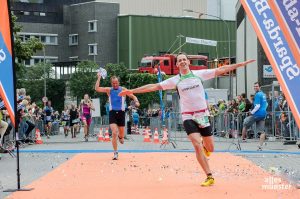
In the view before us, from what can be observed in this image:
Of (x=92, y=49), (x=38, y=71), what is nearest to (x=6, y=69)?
(x=38, y=71)

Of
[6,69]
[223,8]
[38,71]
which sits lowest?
[6,69]

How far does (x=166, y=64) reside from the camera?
6888 cm

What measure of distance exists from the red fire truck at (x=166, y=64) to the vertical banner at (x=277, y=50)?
2322 inches

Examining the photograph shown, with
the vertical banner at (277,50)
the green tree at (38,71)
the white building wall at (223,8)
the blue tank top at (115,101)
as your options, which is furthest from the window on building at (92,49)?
the vertical banner at (277,50)

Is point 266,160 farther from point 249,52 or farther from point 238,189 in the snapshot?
point 249,52

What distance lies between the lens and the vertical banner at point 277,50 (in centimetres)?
746

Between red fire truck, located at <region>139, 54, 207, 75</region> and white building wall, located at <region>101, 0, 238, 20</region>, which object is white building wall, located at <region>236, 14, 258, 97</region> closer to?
red fire truck, located at <region>139, 54, 207, 75</region>

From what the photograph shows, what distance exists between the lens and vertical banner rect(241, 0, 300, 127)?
746cm

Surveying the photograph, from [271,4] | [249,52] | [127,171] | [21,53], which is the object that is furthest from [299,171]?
[249,52]

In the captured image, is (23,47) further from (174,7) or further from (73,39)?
(174,7)

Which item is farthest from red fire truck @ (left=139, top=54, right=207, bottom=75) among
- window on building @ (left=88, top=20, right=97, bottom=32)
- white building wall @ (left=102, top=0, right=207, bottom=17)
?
white building wall @ (left=102, top=0, right=207, bottom=17)

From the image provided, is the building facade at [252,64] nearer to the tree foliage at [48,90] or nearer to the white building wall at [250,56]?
the white building wall at [250,56]

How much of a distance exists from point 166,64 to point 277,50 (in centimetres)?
6115

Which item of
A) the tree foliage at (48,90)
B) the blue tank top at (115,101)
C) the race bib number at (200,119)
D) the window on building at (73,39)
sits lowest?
the race bib number at (200,119)
